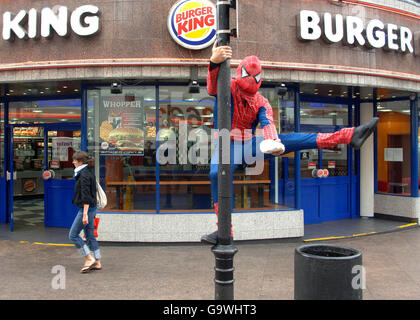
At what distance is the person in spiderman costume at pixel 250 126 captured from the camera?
132 inches

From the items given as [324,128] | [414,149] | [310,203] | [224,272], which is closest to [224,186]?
[224,272]

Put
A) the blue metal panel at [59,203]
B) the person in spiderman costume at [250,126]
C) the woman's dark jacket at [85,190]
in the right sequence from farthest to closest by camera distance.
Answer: the blue metal panel at [59,203] < the woman's dark jacket at [85,190] < the person in spiderman costume at [250,126]

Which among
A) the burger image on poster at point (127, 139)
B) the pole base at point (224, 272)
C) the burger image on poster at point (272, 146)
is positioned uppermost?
the burger image on poster at point (127, 139)

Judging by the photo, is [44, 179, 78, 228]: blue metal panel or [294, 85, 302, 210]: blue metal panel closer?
[294, 85, 302, 210]: blue metal panel

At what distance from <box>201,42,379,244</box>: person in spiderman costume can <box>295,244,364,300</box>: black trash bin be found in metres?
0.91

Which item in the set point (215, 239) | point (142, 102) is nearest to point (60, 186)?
point (142, 102)

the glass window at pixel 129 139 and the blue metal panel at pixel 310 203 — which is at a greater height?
the glass window at pixel 129 139

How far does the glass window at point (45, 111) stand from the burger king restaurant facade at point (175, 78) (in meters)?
0.05

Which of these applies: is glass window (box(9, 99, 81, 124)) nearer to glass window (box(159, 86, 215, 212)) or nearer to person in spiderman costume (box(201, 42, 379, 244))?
glass window (box(159, 86, 215, 212))

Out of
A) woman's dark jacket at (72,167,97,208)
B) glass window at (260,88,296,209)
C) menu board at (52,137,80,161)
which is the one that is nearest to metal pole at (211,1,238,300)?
woman's dark jacket at (72,167,97,208)

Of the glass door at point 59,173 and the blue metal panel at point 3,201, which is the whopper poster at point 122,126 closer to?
the glass door at point 59,173

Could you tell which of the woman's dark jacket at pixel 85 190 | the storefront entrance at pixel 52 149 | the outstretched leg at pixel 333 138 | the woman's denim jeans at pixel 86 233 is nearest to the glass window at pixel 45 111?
the storefront entrance at pixel 52 149

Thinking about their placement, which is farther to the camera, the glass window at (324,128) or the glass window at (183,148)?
the glass window at (324,128)

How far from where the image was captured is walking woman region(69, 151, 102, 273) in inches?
246
